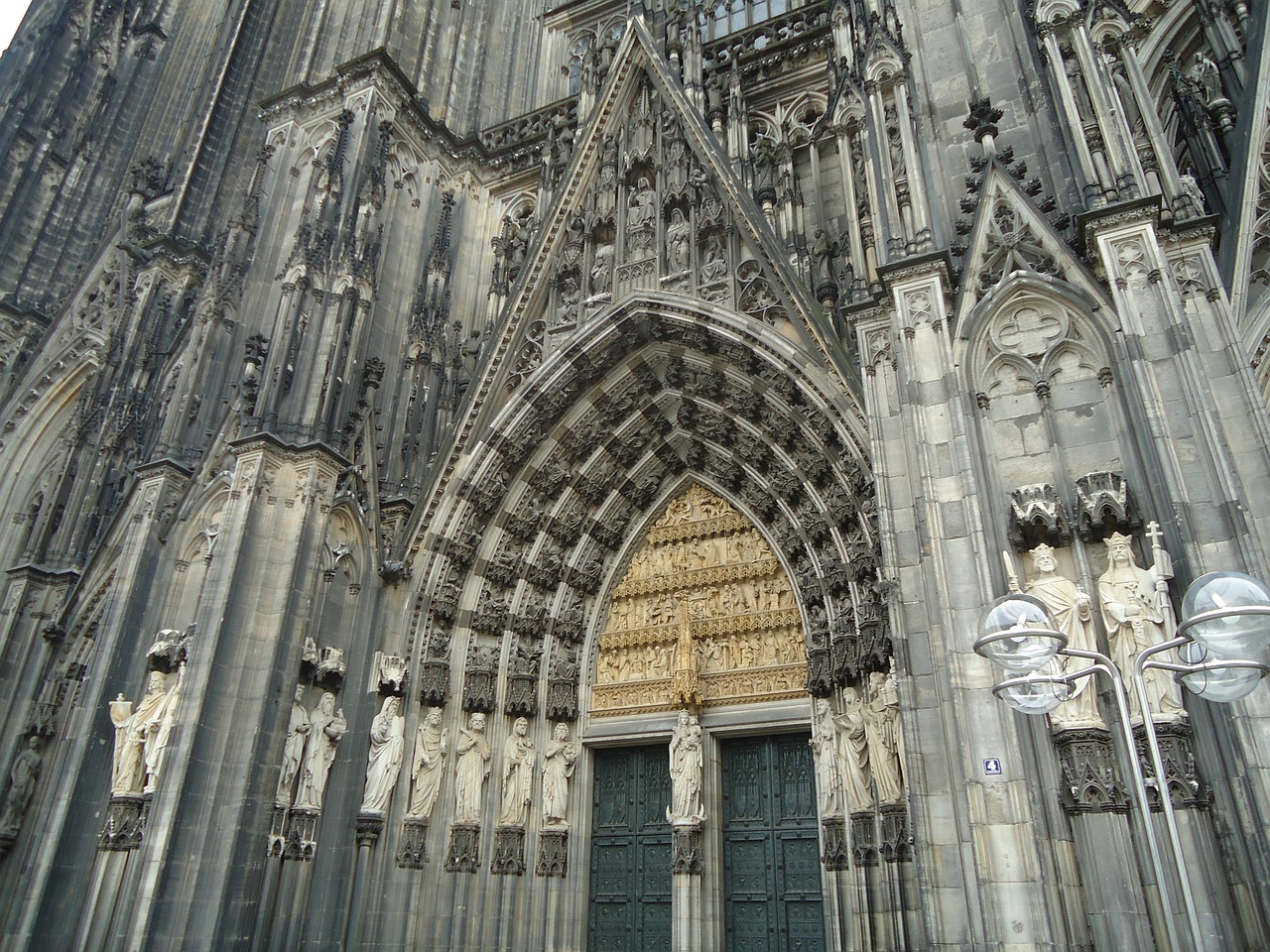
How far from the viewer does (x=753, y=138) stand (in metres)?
13.0

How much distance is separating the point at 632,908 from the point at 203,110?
14.2 metres

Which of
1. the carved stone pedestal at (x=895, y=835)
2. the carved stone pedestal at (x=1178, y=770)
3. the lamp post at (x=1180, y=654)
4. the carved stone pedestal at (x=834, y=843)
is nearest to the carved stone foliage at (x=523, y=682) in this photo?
the carved stone pedestal at (x=834, y=843)

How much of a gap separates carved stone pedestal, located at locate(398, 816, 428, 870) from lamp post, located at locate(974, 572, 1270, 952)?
23.9 ft

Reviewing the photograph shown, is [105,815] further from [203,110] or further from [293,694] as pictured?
[203,110]

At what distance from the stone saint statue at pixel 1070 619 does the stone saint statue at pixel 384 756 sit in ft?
22.2

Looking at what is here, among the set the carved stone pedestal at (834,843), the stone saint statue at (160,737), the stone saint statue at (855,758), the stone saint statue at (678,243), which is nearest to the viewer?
the stone saint statue at (160,737)

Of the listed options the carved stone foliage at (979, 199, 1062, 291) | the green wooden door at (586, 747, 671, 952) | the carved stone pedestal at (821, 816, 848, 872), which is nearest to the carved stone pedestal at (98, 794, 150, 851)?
the green wooden door at (586, 747, 671, 952)

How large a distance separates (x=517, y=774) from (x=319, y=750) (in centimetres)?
235

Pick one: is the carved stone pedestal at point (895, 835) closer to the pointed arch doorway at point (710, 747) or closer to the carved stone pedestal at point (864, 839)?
the carved stone pedestal at point (864, 839)

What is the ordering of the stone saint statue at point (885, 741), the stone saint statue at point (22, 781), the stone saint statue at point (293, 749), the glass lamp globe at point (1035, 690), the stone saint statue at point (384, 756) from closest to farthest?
the glass lamp globe at point (1035, 690) → the stone saint statue at point (885, 741) → the stone saint statue at point (293, 749) → the stone saint statue at point (384, 756) → the stone saint statue at point (22, 781)

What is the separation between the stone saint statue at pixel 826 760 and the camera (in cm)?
899

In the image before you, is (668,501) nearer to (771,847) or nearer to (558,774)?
(558,774)

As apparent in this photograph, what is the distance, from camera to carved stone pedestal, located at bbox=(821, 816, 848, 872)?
28.7 ft

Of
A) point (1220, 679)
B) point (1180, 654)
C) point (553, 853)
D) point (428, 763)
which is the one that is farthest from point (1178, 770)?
point (428, 763)
